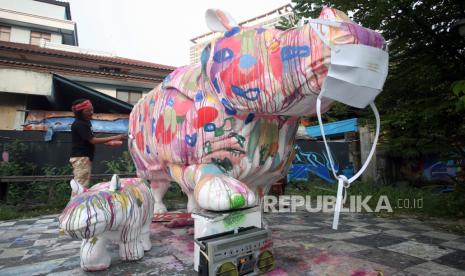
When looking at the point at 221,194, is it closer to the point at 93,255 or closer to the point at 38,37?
the point at 93,255

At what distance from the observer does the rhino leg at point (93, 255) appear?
198 centimetres

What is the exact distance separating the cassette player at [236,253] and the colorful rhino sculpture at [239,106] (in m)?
0.15

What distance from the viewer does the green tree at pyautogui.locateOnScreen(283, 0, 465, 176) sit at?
3.46 metres

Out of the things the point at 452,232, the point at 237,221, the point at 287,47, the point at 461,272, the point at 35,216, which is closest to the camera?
the point at 287,47

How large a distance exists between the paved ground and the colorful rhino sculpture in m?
0.51

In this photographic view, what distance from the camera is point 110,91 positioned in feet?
35.1

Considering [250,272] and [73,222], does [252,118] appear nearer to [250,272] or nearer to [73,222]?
[250,272]

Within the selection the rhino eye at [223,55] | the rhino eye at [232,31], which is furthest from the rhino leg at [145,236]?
the rhino eye at [232,31]

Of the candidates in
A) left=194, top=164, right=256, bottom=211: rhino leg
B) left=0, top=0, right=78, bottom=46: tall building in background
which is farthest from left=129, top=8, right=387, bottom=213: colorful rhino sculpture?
left=0, top=0, right=78, bottom=46: tall building in background

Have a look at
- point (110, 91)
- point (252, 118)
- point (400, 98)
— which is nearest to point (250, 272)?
point (252, 118)

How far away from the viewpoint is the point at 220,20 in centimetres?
197

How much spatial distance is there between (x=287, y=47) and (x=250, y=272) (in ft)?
3.80

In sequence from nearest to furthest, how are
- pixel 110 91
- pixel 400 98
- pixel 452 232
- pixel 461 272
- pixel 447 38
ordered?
pixel 461 272, pixel 452 232, pixel 447 38, pixel 400 98, pixel 110 91

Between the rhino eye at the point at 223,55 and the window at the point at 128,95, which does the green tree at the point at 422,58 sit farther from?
the window at the point at 128,95
